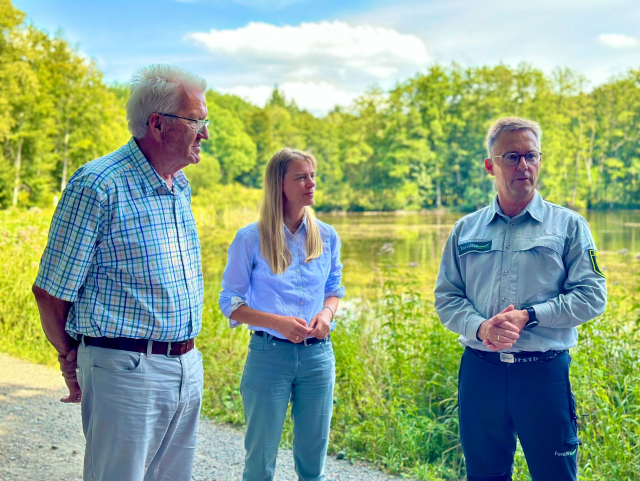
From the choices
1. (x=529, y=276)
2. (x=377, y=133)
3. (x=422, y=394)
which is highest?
(x=377, y=133)

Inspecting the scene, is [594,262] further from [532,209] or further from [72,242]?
[72,242]

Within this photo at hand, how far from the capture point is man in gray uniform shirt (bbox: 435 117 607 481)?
194cm

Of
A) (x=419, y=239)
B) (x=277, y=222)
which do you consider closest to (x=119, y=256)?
(x=277, y=222)

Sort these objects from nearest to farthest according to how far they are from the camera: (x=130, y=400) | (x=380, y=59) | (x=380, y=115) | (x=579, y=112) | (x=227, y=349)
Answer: (x=130, y=400) → (x=227, y=349) → (x=579, y=112) → (x=380, y=115) → (x=380, y=59)

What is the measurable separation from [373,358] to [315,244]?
1.91 m

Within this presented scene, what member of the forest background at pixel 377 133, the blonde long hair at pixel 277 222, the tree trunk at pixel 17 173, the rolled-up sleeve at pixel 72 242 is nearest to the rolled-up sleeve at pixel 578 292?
the blonde long hair at pixel 277 222

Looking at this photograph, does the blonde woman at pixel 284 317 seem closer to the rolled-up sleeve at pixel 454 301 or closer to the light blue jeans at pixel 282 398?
the light blue jeans at pixel 282 398

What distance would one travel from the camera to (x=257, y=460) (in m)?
2.27

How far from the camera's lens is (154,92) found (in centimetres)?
176

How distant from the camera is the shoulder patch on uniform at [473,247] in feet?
7.13

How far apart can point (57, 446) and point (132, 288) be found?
2.37 metres

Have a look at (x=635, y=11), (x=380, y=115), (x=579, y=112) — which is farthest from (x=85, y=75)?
(x=635, y=11)

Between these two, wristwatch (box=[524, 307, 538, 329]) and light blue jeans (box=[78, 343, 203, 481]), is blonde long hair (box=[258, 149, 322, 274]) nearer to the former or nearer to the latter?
light blue jeans (box=[78, 343, 203, 481])

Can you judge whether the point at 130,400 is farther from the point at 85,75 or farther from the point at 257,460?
the point at 85,75
